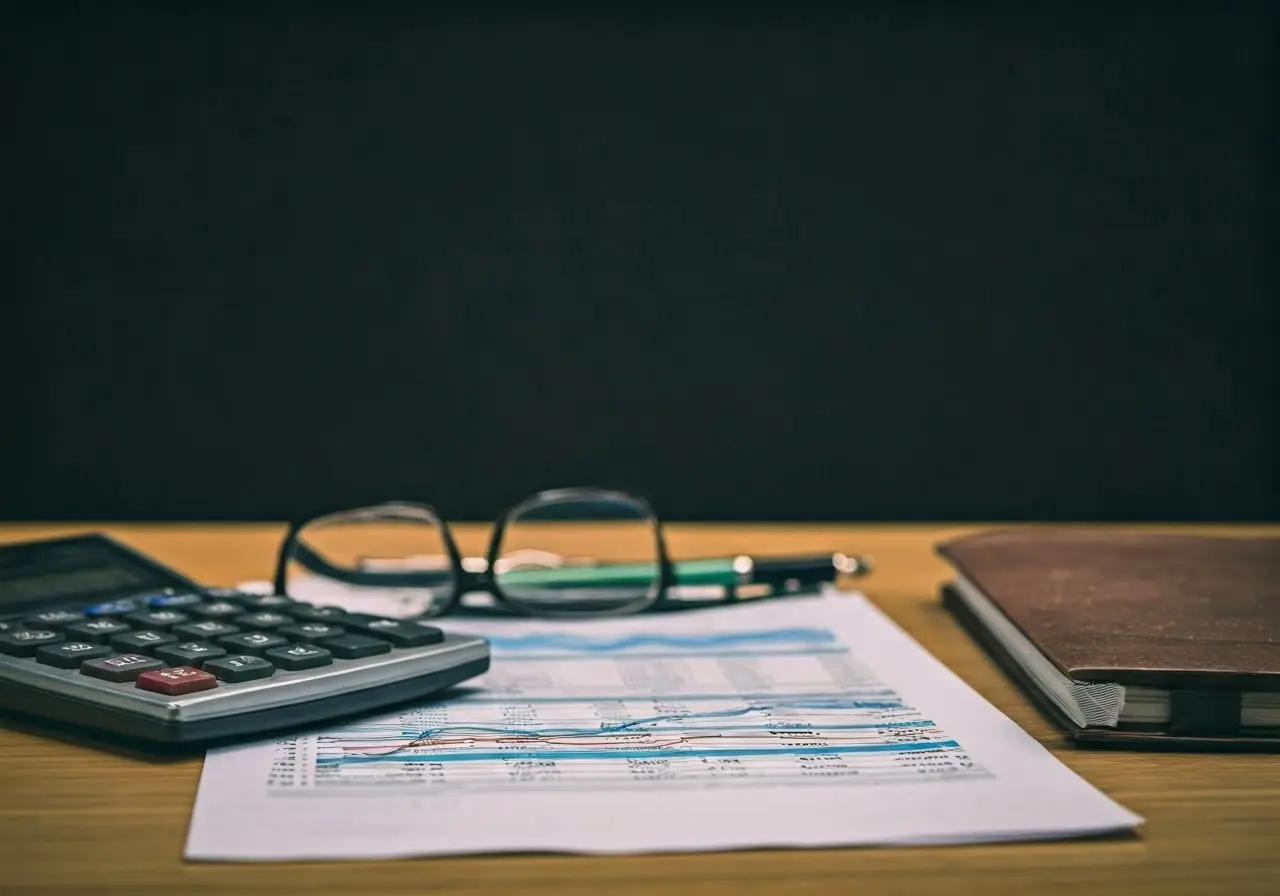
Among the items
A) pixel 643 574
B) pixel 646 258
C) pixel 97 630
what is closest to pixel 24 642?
pixel 97 630

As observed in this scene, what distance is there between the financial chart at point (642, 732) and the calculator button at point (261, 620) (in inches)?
2.3

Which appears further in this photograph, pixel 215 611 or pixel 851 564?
pixel 851 564

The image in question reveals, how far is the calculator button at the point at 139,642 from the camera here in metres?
0.43

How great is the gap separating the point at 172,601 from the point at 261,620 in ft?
0.16

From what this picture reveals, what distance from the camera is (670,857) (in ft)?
1.07

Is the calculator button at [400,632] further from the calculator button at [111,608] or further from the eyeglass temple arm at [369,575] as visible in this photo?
the eyeglass temple arm at [369,575]

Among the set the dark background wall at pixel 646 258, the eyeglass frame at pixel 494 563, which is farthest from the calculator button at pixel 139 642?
the dark background wall at pixel 646 258

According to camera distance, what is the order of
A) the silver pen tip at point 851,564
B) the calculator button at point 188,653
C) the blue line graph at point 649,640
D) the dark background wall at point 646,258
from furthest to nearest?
the dark background wall at point 646,258
the silver pen tip at point 851,564
the blue line graph at point 649,640
the calculator button at point 188,653

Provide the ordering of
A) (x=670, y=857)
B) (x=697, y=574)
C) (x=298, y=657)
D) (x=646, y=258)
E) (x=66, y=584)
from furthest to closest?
(x=646, y=258)
(x=697, y=574)
(x=66, y=584)
(x=298, y=657)
(x=670, y=857)

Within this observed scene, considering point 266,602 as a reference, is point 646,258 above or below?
above

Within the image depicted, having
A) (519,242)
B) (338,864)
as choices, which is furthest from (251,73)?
(338,864)

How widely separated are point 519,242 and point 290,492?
291mm

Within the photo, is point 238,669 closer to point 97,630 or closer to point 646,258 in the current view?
point 97,630

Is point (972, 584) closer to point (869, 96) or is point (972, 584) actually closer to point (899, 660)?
point (899, 660)
